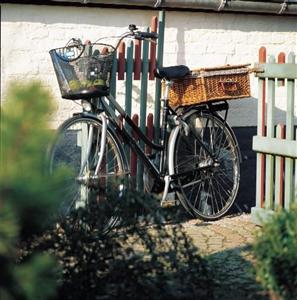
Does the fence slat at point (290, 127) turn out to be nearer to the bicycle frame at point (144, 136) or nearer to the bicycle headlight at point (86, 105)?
the bicycle frame at point (144, 136)

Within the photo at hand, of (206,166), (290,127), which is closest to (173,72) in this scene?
(206,166)

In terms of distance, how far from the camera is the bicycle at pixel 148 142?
598 cm

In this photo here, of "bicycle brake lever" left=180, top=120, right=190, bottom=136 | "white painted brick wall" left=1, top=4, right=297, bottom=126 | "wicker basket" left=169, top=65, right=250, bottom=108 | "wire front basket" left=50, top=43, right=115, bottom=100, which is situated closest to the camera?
"wire front basket" left=50, top=43, right=115, bottom=100

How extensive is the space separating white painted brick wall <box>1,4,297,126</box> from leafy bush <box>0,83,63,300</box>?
3905mm

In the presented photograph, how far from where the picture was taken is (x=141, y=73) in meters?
6.89

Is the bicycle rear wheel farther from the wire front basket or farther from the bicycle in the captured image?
the wire front basket

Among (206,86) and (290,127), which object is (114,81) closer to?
(206,86)

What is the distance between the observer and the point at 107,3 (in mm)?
6883

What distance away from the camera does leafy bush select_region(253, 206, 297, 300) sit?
382cm

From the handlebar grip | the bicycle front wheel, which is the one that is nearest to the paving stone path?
the bicycle front wheel

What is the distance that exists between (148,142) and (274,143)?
1.03 metres

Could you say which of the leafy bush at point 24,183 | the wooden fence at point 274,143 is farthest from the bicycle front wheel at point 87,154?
the leafy bush at point 24,183

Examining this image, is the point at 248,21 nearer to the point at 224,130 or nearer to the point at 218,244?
the point at 224,130

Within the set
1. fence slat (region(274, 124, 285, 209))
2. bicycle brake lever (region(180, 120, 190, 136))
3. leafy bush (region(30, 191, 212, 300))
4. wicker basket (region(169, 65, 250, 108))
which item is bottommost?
leafy bush (region(30, 191, 212, 300))
